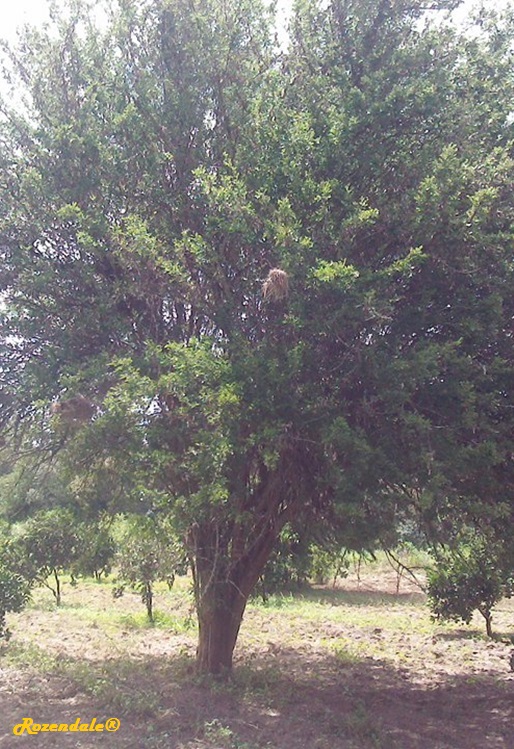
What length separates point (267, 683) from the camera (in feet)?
31.0

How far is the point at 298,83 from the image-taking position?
8.88 metres

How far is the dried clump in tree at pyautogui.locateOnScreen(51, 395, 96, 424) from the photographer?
7125 millimetres

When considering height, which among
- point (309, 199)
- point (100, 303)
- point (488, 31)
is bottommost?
point (100, 303)

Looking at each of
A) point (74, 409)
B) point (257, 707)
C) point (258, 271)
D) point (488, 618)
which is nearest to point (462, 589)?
point (488, 618)

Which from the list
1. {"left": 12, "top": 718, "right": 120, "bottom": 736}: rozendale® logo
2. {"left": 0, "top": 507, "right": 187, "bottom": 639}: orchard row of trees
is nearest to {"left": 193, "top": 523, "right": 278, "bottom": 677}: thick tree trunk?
{"left": 0, "top": 507, "right": 187, "bottom": 639}: orchard row of trees

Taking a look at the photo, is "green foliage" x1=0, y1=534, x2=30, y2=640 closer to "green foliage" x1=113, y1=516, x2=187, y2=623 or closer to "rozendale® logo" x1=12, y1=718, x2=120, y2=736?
"green foliage" x1=113, y1=516, x2=187, y2=623

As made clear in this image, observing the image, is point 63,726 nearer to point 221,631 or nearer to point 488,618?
point 221,631

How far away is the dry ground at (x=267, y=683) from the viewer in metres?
7.28

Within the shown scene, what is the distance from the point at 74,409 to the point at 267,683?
16.2 feet

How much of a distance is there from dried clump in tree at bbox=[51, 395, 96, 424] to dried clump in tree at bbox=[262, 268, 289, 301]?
87.5 inches

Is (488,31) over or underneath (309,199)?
over

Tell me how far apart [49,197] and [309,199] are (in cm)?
325

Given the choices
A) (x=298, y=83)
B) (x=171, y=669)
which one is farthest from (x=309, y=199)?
(x=171, y=669)

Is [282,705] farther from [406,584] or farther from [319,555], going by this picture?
[406,584]
